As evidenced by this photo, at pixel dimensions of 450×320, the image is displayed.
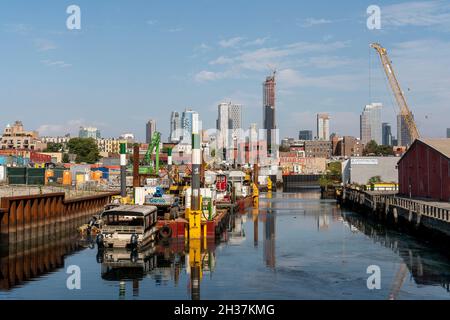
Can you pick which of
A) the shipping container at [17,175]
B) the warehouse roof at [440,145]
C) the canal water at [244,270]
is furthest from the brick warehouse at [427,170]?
the shipping container at [17,175]

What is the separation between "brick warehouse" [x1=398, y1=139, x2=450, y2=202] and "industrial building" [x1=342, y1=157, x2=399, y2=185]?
59.2 m

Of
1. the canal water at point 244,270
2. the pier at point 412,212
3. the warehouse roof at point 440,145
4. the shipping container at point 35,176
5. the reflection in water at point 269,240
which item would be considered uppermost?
the warehouse roof at point 440,145

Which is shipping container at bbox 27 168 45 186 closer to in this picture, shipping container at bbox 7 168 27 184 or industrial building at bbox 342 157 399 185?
shipping container at bbox 7 168 27 184

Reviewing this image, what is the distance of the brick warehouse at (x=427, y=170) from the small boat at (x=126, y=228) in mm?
37301

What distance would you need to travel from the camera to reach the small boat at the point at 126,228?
1874 inches

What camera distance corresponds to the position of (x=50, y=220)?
5941cm

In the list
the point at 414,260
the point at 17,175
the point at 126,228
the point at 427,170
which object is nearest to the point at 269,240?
the point at 126,228

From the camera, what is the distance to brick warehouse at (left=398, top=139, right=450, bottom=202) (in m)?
70.1

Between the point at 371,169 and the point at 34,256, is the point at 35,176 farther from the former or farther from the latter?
the point at 371,169

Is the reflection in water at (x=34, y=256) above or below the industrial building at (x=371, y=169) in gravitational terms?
below

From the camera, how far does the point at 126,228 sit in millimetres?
48250

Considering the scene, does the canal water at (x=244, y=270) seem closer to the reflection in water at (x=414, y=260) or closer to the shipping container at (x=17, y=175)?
the reflection in water at (x=414, y=260)
